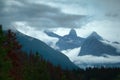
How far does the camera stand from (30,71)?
105000 mm

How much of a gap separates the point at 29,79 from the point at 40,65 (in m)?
13.6

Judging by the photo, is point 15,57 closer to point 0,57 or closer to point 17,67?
point 17,67

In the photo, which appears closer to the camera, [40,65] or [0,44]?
[0,44]

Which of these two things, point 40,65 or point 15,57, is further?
point 40,65

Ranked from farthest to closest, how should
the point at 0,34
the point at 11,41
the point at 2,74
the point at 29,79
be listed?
the point at 29,79
the point at 11,41
the point at 0,34
the point at 2,74

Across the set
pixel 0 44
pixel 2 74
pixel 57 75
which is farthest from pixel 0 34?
pixel 57 75

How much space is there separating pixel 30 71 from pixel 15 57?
47375 millimetres

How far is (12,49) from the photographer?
2260 inches

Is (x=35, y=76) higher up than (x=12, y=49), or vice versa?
(x=12, y=49)

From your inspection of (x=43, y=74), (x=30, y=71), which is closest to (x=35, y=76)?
(x=30, y=71)

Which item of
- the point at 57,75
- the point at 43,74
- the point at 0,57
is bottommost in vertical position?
the point at 57,75

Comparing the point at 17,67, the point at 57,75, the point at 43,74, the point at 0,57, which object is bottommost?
the point at 57,75

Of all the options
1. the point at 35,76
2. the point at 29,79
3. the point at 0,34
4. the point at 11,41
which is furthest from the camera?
the point at 35,76

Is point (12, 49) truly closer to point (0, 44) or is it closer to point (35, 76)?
point (0, 44)
